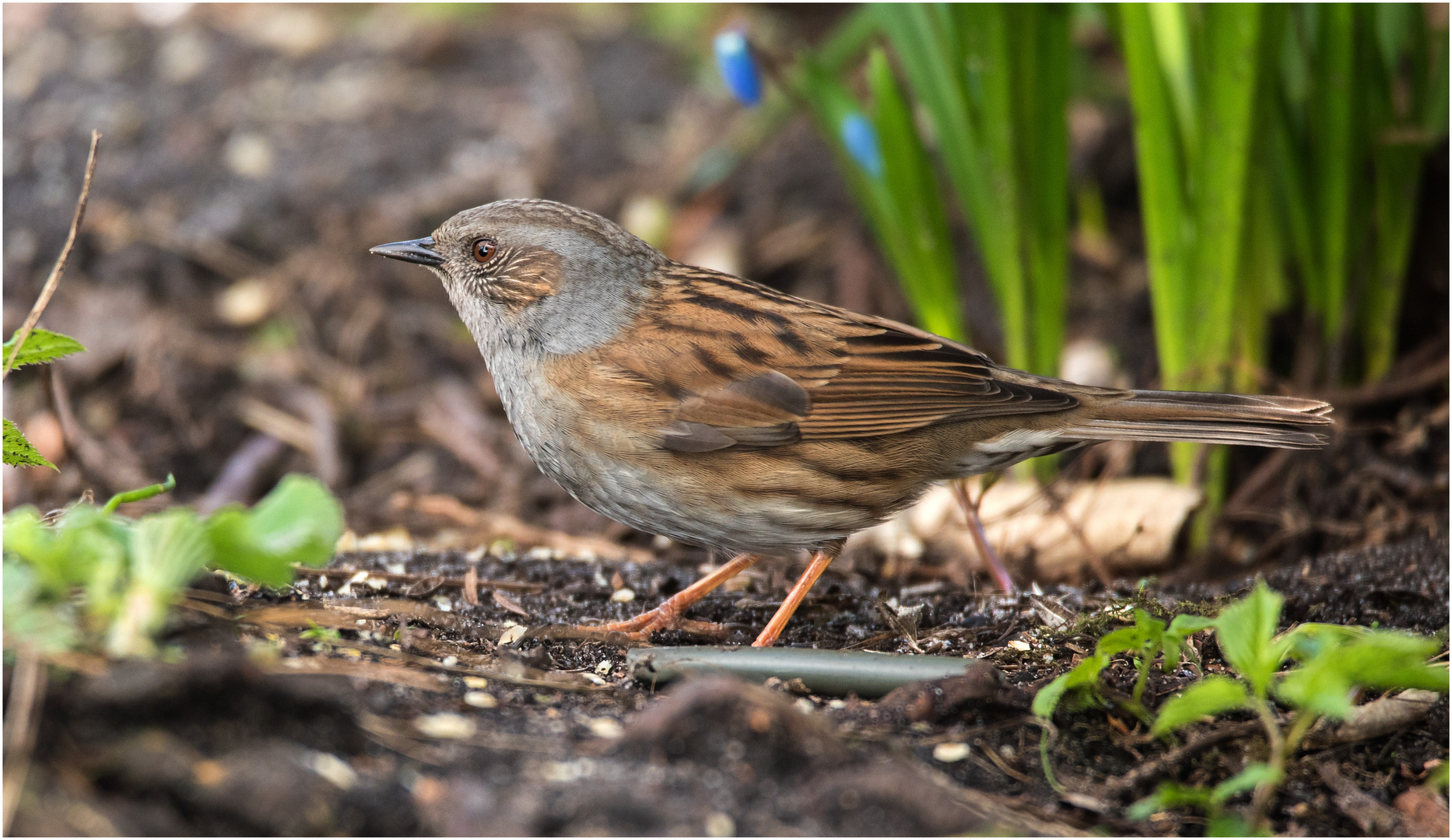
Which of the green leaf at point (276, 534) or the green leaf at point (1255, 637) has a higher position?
the green leaf at point (1255, 637)

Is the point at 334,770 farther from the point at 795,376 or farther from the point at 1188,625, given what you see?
the point at 795,376

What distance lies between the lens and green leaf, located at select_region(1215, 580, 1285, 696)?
237 cm

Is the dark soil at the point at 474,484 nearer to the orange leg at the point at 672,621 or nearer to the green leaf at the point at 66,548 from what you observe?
the orange leg at the point at 672,621

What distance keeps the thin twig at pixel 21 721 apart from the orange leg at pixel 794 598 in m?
1.95

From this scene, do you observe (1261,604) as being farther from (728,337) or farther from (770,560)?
(770,560)

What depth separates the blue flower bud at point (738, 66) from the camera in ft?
16.9

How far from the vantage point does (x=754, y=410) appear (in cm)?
387

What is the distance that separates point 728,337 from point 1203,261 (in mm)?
1965

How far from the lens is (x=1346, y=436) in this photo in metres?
4.98

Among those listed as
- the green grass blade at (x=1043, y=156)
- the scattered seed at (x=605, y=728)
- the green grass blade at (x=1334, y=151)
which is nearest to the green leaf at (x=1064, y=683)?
the scattered seed at (x=605, y=728)

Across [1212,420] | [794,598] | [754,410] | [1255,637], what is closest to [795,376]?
[754,410]

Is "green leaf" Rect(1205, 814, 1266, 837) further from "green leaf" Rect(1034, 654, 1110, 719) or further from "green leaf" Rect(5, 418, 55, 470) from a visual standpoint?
"green leaf" Rect(5, 418, 55, 470)

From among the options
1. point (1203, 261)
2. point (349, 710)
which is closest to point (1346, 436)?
point (1203, 261)

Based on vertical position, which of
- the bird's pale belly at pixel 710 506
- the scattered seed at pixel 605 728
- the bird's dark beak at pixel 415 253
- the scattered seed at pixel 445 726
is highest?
the bird's dark beak at pixel 415 253
